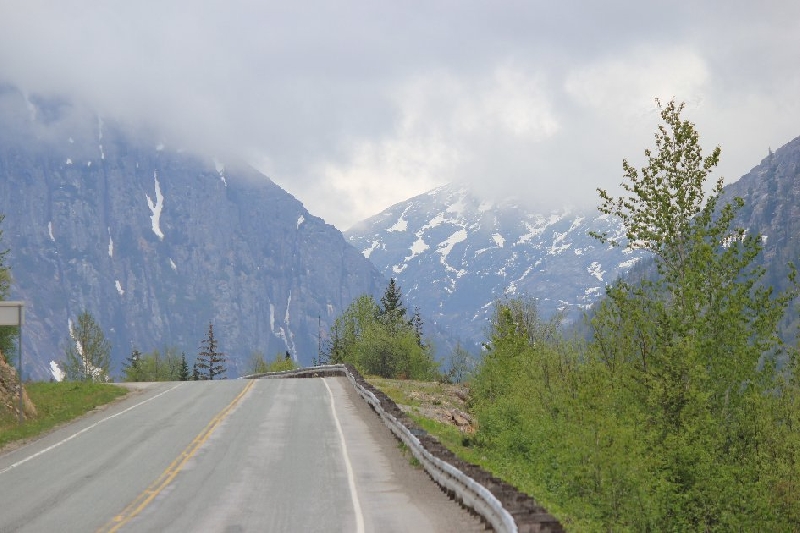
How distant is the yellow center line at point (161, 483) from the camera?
1658 cm

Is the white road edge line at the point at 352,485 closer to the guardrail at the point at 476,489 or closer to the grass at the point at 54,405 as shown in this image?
the guardrail at the point at 476,489

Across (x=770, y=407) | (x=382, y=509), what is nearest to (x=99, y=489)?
(x=382, y=509)

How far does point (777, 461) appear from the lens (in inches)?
1439

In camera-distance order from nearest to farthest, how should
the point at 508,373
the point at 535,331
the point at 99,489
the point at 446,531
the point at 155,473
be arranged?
the point at 446,531, the point at 99,489, the point at 155,473, the point at 508,373, the point at 535,331

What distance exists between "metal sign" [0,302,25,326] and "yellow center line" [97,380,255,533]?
342 inches

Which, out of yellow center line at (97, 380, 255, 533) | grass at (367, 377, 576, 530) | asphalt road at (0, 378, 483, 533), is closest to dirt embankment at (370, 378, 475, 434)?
grass at (367, 377, 576, 530)

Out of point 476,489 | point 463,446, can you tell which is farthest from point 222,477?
point 463,446

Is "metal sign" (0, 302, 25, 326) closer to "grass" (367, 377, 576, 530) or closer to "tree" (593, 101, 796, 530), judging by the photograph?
"grass" (367, 377, 576, 530)

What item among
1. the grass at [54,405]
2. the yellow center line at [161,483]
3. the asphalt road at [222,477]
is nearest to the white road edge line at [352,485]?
the asphalt road at [222,477]

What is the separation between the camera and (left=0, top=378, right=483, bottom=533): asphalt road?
661 inches

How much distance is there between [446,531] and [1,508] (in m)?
9.92

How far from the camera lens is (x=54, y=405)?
41.1 metres

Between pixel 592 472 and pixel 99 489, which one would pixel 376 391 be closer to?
pixel 592 472

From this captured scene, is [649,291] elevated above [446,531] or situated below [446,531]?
above
